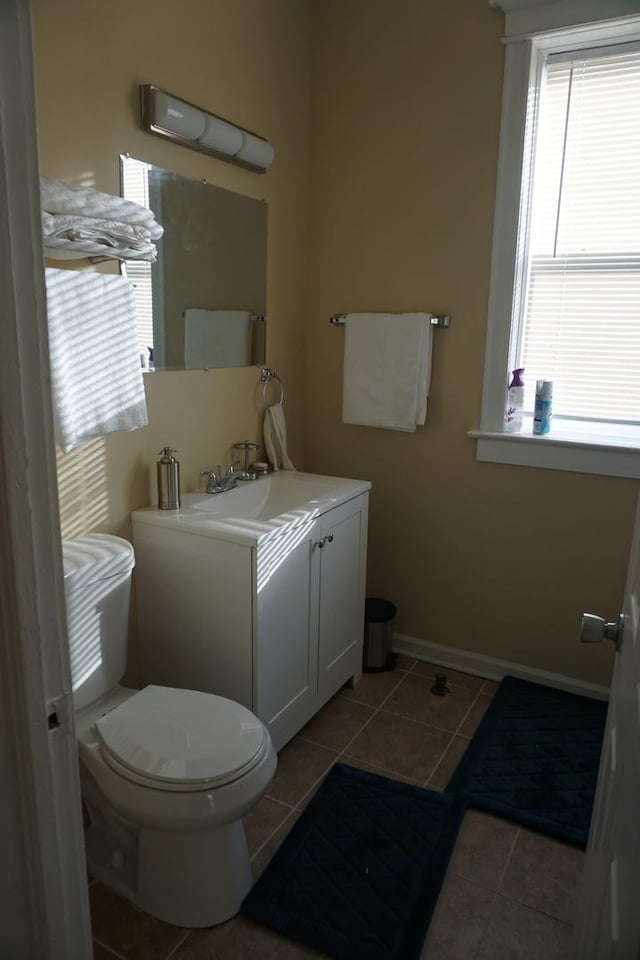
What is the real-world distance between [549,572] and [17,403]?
90.1 inches

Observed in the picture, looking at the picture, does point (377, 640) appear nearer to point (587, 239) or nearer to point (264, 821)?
point (264, 821)

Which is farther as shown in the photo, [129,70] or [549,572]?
[549,572]

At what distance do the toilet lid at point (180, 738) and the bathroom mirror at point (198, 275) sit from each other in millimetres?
1003

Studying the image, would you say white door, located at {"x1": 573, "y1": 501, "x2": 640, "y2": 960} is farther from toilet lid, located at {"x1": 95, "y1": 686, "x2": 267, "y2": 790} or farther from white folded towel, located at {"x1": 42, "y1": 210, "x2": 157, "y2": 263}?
white folded towel, located at {"x1": 42, "y1": 210, "x2": 157, "y2": 263}

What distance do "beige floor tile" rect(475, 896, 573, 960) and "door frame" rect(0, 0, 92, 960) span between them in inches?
44.5

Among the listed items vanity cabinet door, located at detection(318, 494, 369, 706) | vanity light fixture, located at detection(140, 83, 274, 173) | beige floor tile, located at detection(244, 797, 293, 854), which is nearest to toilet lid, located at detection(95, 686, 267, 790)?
beige floor tile, located at detection(244, 797, 293, 854)

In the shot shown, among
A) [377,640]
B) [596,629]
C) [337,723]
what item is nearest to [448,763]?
[337,723]

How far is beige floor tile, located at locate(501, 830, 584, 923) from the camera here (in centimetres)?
173

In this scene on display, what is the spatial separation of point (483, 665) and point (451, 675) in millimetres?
134

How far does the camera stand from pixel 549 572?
2.61m

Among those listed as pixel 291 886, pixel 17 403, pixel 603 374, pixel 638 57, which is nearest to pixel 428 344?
pixel 603 374

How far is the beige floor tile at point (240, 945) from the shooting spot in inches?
61.9

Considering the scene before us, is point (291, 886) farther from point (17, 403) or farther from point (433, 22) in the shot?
point (433, 22)

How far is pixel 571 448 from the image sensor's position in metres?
2.46
